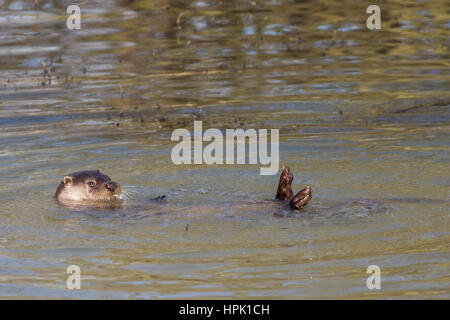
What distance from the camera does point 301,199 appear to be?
25.2 feet

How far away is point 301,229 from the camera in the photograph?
746cm

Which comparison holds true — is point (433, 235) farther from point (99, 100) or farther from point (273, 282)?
point (99, 100)

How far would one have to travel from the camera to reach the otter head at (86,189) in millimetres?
8430

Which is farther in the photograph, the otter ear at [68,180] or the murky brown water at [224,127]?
the otter ear at [68,180]

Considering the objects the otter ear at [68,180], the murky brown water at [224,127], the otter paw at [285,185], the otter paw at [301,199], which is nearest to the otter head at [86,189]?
the otter ear at [68,180]

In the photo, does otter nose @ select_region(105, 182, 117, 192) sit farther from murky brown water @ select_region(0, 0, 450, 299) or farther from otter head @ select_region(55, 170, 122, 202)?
murky brown water @ select_region(0, 0, 450, 299)

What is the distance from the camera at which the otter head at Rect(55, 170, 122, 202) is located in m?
8.43

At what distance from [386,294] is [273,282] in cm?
77

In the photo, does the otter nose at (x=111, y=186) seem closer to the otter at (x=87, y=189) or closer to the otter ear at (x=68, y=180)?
the otter at (x=87, y=189)

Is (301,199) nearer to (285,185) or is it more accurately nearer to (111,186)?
(285,185)

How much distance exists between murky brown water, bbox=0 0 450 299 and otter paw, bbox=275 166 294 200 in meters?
0.24

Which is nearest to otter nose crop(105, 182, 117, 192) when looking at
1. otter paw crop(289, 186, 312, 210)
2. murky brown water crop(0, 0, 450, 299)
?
murky brown water crop(0, 0, 450, 299)

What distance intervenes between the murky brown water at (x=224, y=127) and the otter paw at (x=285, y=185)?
0.77 feet

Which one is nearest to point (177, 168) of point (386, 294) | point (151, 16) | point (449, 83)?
point (386, 294)
